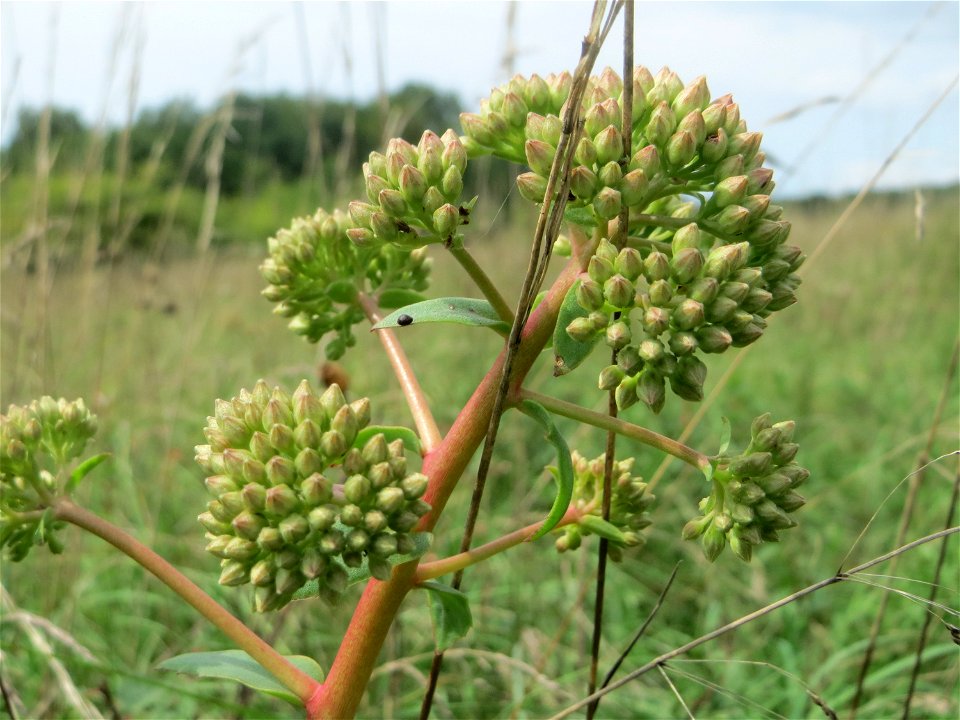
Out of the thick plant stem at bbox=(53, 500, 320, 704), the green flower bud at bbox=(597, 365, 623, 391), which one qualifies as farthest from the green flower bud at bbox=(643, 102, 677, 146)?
the thick plant stem at bbox=(53, 500, 320, 704)

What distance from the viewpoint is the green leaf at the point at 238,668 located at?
59.1 inches

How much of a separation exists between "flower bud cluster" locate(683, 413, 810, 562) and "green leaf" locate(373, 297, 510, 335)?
20.7 inches

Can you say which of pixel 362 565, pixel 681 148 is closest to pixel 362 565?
pixel 362 565

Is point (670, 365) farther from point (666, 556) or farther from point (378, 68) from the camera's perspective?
point (666, 556)

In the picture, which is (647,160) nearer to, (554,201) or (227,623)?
(554,201)

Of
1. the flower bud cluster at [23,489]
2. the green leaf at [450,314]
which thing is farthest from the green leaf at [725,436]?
the flower bud cluster at [23,489]

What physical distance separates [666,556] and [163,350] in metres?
5.10

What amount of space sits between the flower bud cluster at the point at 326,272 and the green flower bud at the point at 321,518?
69cm

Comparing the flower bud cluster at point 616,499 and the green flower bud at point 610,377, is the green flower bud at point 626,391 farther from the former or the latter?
the flower bud cluster at point 616,499

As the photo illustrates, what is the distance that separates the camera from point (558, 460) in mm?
1517

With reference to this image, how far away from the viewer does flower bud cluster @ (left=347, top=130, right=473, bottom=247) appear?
1.53 metres

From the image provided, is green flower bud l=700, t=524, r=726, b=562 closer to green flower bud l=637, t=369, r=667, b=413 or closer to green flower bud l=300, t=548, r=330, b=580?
green flower bud l=637, t=369, r=667, b=413

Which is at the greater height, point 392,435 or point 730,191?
point 730,191

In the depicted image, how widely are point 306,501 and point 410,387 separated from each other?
43 centimetres
